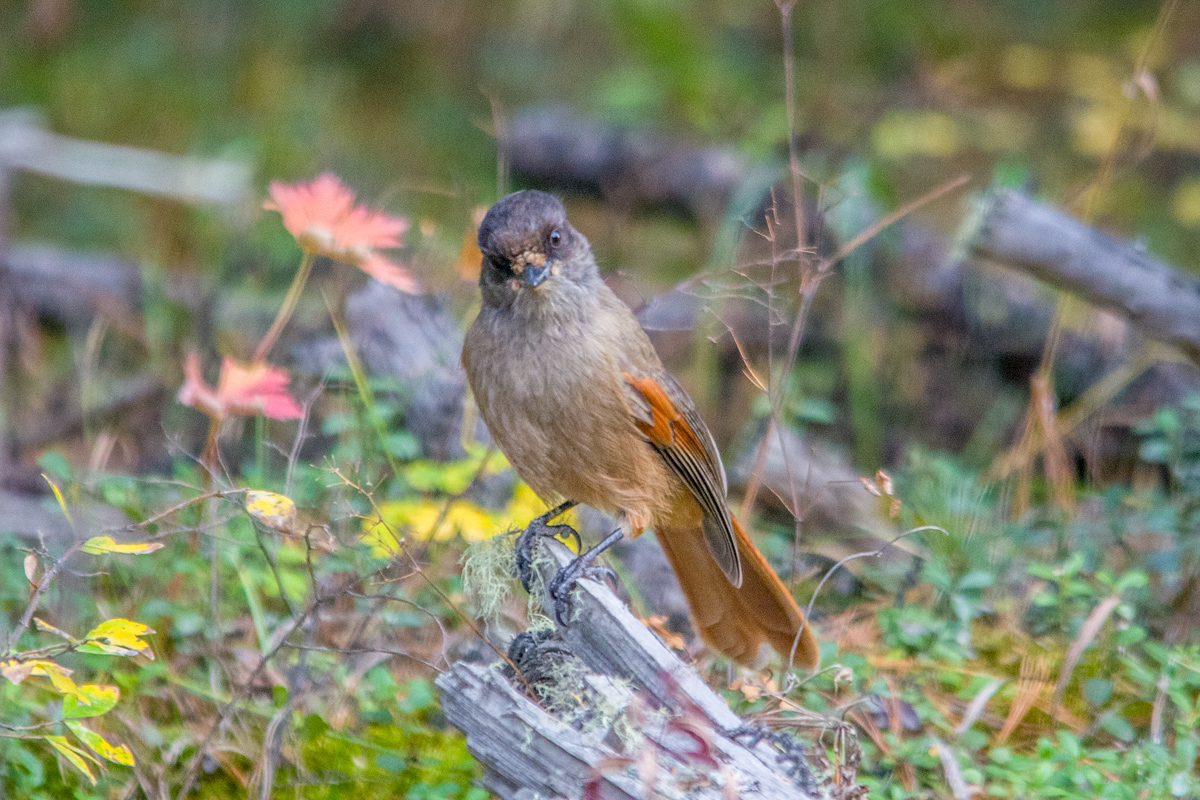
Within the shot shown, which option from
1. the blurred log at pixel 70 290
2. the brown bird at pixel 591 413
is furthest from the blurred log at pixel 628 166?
the brown bird at pixel 591 413

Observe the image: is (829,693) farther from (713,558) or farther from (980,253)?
(980,253)

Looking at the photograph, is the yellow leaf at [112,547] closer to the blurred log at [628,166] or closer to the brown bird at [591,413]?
the brown bird at [591,413]

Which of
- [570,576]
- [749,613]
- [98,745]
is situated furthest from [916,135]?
[98,745]

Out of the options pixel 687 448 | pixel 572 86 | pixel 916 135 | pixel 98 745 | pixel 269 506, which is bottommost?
pixel 98 745

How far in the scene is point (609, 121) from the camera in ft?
24.2

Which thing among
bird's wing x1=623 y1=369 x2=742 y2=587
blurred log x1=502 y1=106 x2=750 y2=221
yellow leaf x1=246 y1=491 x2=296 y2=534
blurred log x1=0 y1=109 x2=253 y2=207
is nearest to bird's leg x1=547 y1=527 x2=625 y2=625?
bird's wing x1=623 y1=369 x2=742 y2=587

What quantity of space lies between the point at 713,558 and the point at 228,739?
55.4 inches

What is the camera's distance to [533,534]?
3.40 metres

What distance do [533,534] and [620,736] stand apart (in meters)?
1.07

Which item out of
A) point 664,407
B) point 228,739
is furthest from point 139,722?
point 664,407

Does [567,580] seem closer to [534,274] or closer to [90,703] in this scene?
[534,274]

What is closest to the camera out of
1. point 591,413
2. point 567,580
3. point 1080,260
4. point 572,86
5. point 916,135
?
point 567,580

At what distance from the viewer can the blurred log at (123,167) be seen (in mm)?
6074

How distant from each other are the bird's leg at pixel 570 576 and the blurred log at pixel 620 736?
25 centimetres
